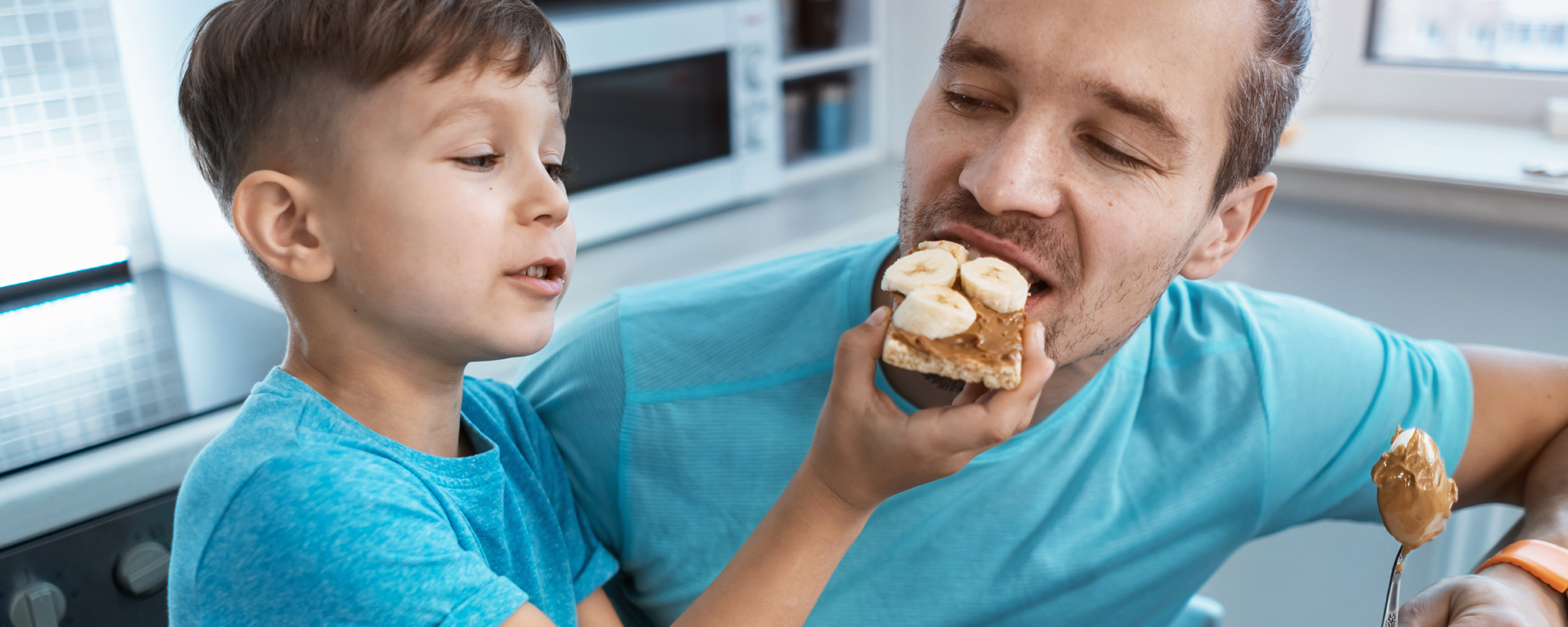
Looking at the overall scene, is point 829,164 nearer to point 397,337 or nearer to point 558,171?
point 558,171

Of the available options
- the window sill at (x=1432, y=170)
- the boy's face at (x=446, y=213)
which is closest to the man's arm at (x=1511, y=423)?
the window sill at (x=1432, y=170)

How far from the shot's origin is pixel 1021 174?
3.03 ft

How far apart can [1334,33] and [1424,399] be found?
154 cm

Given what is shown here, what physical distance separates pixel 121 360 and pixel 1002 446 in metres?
1.12

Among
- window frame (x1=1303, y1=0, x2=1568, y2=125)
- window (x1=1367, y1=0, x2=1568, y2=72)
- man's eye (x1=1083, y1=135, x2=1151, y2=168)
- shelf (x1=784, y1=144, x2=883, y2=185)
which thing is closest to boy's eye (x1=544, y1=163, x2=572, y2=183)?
man's eye (x1=1083, y1=135, x2=1151, y2=168)

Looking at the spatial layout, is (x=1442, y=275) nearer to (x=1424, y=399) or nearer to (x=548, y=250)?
(x=1424, y=399)

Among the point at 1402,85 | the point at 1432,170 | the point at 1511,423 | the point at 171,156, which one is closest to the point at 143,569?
the point at 171,156

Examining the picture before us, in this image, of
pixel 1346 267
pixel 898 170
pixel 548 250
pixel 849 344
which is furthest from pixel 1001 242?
pixel 898 170

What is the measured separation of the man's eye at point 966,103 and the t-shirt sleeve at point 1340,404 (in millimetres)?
482

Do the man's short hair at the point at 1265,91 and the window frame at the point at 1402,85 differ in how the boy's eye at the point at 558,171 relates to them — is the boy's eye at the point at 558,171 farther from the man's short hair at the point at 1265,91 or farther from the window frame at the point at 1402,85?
the window frame at the point at 1402,85

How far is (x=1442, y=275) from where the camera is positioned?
195 centimetres

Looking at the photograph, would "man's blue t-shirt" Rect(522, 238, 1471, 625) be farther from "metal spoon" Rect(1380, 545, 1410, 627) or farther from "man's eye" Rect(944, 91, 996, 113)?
"metal spoon" Rect(1380, 545, 1410, 627)

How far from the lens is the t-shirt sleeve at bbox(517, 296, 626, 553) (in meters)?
1.10

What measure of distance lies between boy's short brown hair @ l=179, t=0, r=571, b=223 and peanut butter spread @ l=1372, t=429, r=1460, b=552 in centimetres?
82
